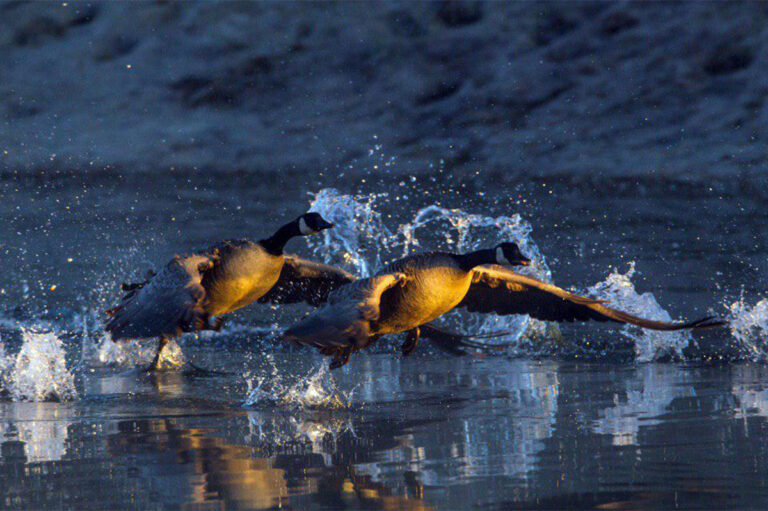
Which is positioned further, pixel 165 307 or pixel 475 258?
pixel 475 258

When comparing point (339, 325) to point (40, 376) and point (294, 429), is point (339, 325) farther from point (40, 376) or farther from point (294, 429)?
point (40, 376)

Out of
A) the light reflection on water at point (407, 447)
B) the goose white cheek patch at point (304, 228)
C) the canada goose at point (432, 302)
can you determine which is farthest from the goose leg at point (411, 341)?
the goose white cheek patch at point (304, 228)

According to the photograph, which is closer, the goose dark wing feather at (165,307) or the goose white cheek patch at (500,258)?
the goose dark wing feather at (165,307)

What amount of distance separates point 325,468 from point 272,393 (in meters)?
4.19

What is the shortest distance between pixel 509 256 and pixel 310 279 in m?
3.08

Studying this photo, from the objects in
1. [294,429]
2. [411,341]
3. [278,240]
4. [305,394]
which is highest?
[278,240]

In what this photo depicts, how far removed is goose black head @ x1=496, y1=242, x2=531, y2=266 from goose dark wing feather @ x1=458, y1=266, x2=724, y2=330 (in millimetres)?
630

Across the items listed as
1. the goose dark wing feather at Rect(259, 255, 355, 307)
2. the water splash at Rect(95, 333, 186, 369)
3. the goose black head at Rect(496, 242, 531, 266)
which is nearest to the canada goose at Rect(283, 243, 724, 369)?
the goose black head at Rect(496, 242, 531, 266)

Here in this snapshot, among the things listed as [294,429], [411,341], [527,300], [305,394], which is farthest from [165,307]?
[527,300]

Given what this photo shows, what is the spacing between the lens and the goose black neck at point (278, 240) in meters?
9.72

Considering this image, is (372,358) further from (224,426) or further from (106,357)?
(224,426)

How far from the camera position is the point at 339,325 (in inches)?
248

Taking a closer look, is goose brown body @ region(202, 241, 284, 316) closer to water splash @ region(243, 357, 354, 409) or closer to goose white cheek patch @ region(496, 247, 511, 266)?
water splash @ region(243, 357, 354, 409)

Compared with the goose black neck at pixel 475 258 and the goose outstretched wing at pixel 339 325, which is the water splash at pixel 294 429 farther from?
the goose black neck at pixel 475 258
